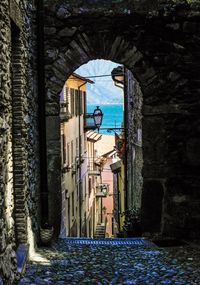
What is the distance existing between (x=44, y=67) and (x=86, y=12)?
97 centimetres

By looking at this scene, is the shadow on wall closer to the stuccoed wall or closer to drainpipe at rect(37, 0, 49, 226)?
drainpipe at rect(37, 0, 49, 226)

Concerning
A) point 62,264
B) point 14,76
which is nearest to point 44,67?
point 14,76

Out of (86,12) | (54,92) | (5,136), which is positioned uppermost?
(86,12)

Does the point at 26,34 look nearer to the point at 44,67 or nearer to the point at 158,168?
the point at 44,67

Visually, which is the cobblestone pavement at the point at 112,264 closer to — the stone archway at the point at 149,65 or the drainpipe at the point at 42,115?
the drainpipe at the point at 42,115

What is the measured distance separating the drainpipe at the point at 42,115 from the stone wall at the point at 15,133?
107 mm

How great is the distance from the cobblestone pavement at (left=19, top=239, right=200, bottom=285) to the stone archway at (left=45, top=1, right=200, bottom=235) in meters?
0.74

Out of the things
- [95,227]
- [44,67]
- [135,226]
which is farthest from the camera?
[95,227]

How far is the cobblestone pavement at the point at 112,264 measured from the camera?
4910 millimetres

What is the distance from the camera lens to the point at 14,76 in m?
5.50

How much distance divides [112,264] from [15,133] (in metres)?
1.79

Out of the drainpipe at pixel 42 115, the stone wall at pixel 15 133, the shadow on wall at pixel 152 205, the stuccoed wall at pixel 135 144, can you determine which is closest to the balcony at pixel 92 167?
the stuccoed wall at pixel 135 144

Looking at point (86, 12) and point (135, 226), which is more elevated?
point (86, 12)

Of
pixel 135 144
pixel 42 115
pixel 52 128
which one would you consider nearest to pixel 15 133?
pixel 42 115
